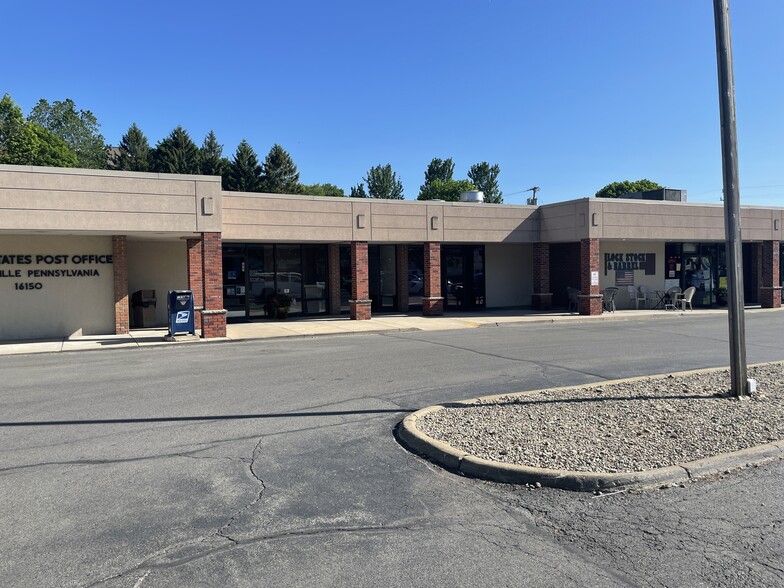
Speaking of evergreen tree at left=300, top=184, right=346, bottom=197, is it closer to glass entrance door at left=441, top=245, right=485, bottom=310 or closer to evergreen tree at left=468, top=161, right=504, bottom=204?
evergreen tree at left=468, top=161, right=504, bottom=204

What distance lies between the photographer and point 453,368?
1102 cm

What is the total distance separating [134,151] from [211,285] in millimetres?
50309

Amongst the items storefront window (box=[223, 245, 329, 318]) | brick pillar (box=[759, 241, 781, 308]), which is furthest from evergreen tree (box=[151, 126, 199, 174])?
brick pillar (box=[759, 241, 781, 308])

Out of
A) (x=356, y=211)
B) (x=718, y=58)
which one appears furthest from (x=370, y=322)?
(x=718, y=58)

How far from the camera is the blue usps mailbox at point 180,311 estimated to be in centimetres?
1584

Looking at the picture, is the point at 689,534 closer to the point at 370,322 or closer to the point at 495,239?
the point at 370,322

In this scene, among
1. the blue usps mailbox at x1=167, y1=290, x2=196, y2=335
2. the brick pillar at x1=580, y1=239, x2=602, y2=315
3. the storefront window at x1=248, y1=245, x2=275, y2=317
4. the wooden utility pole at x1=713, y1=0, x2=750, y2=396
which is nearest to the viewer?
the wooden utility pole at x1=713, y1=0, x2=750, y2=396

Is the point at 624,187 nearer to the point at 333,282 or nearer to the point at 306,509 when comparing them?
the point at 333,282

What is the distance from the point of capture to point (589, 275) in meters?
22.0

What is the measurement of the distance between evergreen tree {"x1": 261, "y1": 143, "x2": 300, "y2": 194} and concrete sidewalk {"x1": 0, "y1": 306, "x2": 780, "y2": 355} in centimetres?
4044

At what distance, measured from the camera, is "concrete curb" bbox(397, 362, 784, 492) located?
5.11 m

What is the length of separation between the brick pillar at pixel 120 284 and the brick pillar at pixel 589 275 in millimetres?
15599

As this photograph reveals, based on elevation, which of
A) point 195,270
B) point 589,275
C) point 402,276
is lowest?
point 589,275

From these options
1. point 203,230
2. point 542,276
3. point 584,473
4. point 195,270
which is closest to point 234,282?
point 195,270
